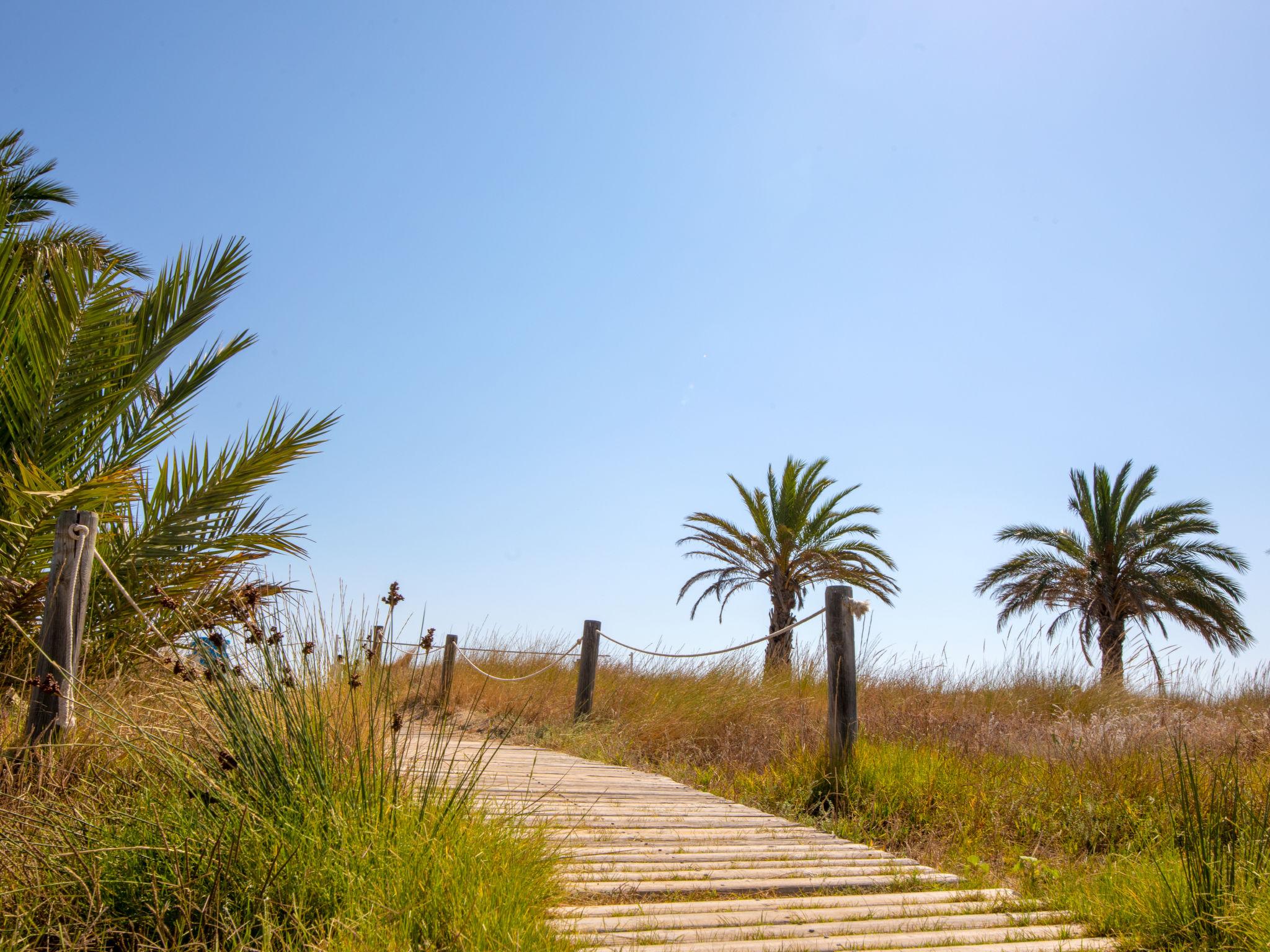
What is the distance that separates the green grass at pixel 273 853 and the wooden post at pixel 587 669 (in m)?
6.15

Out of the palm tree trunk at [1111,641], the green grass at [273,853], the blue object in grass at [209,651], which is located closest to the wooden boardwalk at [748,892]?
the green grass at [273,853]

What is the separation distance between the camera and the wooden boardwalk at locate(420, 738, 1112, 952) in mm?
2705

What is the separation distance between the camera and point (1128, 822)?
15.2 feet

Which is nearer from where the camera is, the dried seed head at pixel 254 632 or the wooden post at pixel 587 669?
the dried seed head at pixel 254 632

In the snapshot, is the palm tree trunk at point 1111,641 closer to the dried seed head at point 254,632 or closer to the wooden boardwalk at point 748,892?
the wooden boardwalk at point 748,892

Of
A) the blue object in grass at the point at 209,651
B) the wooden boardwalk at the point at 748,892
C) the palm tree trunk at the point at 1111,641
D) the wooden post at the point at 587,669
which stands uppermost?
the palm tree trunk at the point at 1111,641

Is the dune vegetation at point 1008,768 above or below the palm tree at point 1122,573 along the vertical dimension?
below

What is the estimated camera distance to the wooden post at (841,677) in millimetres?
5277

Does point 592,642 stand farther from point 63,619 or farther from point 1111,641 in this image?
point 1111,641

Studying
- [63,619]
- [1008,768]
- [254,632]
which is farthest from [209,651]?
[1008,768]

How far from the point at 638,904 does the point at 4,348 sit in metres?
5.21

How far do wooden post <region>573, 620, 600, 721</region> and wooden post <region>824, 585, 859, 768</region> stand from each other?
13.4 ft

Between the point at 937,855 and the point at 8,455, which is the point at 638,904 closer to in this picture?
the point at 937,855

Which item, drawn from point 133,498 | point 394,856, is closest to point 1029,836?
point 394,856
